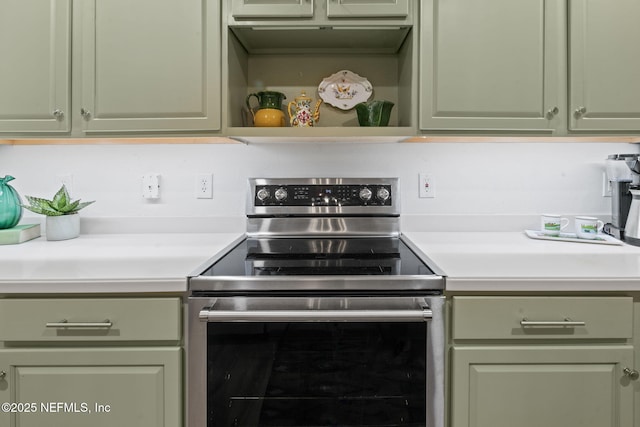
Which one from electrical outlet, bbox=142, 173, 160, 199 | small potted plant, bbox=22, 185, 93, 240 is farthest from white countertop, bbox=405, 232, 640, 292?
small potted plant, bbox=22, 185, 93, 240

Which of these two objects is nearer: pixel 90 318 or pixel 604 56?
pixel 90 318

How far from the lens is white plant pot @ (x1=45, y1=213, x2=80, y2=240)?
1658 mm

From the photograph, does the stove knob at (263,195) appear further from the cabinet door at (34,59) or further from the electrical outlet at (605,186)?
the electrical outlet at (605,186)

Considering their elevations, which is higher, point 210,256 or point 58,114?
point 58,114

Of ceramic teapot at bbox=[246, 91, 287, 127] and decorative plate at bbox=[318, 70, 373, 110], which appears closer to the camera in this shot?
ceramic teapot at bbox=[246, 91, 287, 127]

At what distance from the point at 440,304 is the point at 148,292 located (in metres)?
0.79

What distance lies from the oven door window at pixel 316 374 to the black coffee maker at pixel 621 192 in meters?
1.08

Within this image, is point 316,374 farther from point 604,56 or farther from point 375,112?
point 604,56

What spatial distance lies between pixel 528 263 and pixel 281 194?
0.97m

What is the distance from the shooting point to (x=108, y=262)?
1289 millimetres

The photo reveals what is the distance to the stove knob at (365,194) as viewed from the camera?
175 cm

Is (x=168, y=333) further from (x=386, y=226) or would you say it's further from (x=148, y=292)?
(x=386, y=226)

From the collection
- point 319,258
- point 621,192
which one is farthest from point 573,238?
point 319,258

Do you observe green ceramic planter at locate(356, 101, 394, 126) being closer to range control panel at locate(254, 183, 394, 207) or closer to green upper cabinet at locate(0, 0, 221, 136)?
range control panel at locate(254, 183, 394, 207)
